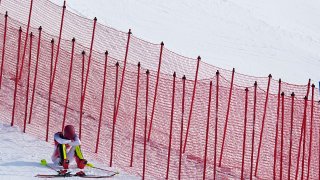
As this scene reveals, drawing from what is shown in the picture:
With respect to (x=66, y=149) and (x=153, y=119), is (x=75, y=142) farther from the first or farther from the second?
(x=153, y=119)

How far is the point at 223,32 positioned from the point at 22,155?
1670 centimetres

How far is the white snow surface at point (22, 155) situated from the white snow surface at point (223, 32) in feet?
39.5

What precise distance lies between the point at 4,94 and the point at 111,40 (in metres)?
7.81

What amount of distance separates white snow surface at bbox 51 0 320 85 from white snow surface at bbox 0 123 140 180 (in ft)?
39.5

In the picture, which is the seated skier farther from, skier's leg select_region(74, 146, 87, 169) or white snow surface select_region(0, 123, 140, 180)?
white snow surface select_region(0, 123, 140, 180)

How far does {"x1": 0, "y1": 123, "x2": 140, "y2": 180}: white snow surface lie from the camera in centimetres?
1196

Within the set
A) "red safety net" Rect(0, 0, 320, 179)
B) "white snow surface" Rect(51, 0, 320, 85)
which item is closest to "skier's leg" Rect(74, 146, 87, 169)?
"red safety net" Rect(0, 0, 320, 179)

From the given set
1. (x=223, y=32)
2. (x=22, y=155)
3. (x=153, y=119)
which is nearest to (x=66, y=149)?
(x=22, y=155)

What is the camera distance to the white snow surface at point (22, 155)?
12.0m

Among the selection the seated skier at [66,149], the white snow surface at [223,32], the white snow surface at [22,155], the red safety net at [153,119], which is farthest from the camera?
the white snow surface at [223,32]

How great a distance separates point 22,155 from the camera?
1263 centimetres

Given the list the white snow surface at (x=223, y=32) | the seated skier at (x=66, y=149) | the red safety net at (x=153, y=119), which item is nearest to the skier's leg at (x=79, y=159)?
the seated skier at (x=66, y=149)

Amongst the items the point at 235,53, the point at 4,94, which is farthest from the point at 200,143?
the point at 235,53

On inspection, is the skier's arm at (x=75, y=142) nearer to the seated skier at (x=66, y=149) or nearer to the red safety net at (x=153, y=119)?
the seated skier at (x=66, y=149)
